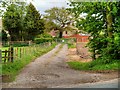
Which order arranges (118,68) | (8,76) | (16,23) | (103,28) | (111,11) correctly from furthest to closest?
1. (16,23)
2. (103,28)
3. (111,11)
4. (118,68)
5. (8,76)

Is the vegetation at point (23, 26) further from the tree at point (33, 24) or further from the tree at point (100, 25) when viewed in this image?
the tree at point (100, 25)

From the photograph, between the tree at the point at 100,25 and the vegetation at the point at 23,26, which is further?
the vegetation at the point at 23,26

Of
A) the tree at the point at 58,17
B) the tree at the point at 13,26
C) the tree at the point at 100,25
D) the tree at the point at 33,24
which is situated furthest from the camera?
the tree at the point at 58,17

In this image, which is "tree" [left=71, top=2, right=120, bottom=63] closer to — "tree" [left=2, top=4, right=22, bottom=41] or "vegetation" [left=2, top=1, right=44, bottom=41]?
"tree" [left=2, top=4, right=22, bottom=41]

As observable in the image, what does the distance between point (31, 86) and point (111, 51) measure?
22.2 ft

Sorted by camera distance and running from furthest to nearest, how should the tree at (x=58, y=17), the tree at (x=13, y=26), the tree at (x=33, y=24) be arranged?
the tree at (x=58, y=17) → the tree at (x=33, y=24) → the tree at (x=13, y=26)

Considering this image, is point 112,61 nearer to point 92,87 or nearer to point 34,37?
point 92,87

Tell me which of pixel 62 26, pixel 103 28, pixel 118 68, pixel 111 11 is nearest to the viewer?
pixel 118 68

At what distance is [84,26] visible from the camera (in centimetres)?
1680

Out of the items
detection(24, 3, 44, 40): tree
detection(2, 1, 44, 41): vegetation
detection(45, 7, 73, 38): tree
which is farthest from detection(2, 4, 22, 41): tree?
detection(45, 7, 73, 38): tree

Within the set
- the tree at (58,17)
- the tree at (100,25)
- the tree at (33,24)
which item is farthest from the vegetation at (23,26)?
the tree at (100,25)

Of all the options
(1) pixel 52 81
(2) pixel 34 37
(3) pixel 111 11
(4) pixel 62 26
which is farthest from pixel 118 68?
(4) pixel 62 26

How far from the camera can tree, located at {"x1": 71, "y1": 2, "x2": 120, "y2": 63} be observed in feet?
50.7

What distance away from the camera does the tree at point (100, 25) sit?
50.7 ft
